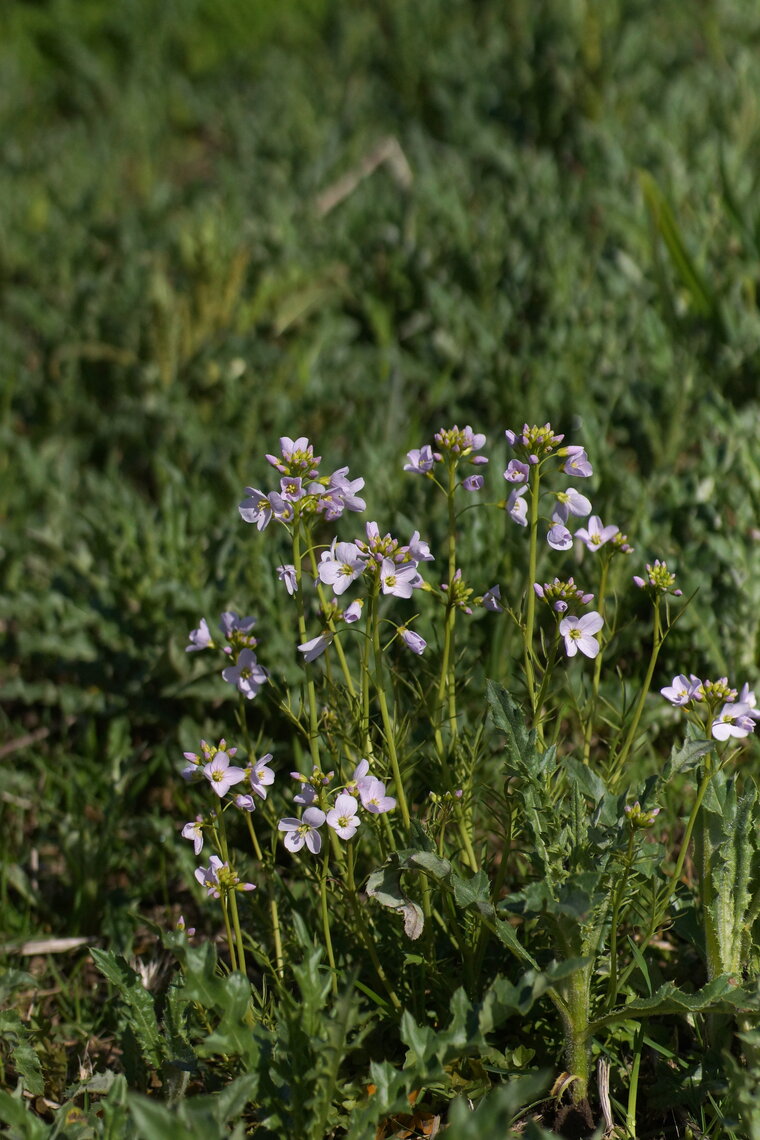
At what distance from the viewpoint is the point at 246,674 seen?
1.92 metres

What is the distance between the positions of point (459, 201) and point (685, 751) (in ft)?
10.1

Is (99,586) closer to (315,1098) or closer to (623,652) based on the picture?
(623,652)

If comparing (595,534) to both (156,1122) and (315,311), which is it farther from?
(315,311)

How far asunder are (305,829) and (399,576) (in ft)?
1.44

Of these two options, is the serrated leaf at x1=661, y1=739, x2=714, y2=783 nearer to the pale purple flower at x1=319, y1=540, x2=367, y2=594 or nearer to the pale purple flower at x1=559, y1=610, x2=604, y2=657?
the pale purple flower at x1=559, y1=610, x2=604, y2=657

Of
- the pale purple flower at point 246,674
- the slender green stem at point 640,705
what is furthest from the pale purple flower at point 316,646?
the slender green stem at point 640,705

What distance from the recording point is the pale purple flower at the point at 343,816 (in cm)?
178

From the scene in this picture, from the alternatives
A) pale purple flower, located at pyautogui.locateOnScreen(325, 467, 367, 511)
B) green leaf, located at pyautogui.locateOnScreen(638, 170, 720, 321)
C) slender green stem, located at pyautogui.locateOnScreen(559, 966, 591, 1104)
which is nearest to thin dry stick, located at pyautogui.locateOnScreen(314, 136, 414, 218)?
green leaf, located at pyautogui.locateOnScreen(638, 170, 720, 321)

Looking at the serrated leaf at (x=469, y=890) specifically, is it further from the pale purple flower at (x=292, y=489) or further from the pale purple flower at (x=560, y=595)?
the pale purple flower at (x=292, y=489)

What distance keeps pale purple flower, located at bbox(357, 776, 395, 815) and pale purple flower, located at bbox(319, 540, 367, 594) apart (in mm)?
307

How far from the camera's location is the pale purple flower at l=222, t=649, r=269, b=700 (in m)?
1.90

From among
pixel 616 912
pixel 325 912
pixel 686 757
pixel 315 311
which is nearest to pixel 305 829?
pixel 325 912

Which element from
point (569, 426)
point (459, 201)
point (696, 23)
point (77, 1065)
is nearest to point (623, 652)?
point (569, 426)

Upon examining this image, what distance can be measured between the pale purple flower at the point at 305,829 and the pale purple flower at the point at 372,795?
71mm
